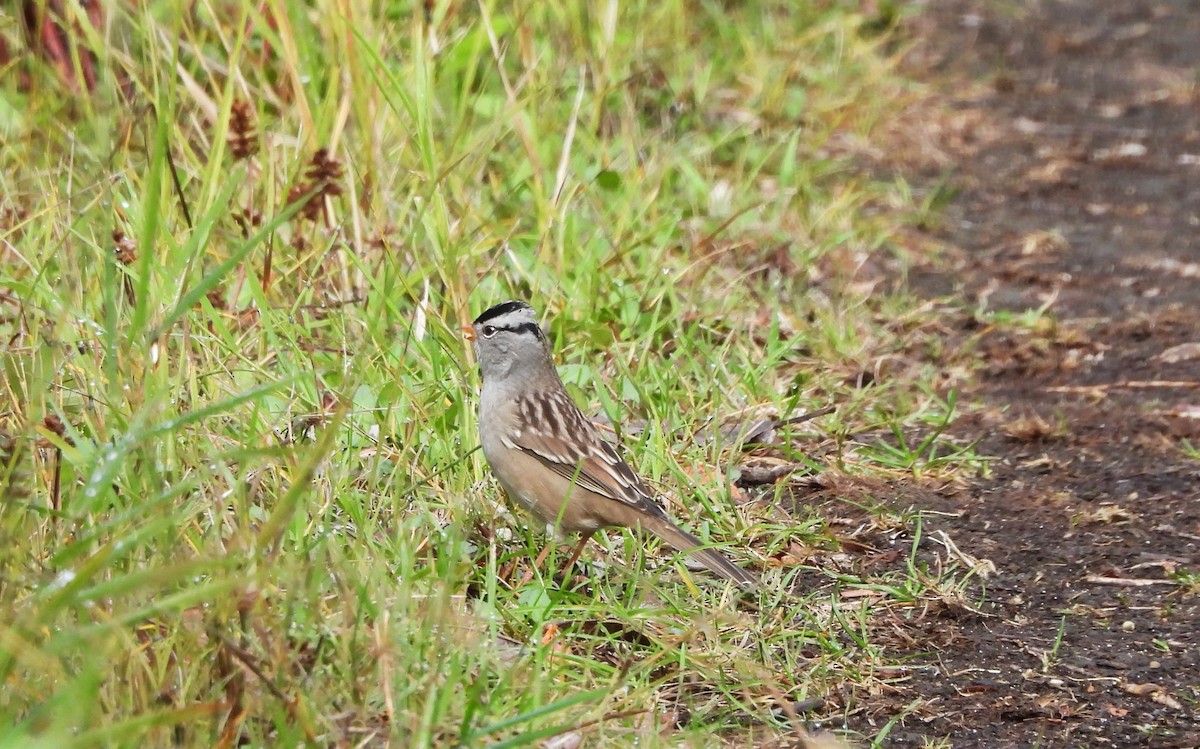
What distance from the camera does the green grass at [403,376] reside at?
3.06 m

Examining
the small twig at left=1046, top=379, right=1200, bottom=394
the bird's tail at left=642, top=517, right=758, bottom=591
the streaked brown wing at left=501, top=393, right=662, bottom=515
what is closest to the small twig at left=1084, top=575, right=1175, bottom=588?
the bird's tail at left=642, top=517, right=758, bottom=591

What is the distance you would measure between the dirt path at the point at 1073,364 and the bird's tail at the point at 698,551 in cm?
50

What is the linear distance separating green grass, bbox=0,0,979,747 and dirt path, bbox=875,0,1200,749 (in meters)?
0.26

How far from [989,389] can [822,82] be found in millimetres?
3067

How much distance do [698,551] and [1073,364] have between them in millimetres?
2489

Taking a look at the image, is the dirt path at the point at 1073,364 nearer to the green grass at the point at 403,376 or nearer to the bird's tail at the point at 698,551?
the green grass at the point at 403,376

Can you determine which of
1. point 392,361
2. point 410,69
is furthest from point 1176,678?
point 410,69

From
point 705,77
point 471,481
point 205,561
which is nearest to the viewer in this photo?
point 205,561

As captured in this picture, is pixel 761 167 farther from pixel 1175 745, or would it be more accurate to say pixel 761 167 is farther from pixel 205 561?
pixel 205 561

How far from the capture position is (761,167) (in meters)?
7.39

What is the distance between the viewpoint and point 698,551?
4199 millimetres

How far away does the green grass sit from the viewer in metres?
3.06

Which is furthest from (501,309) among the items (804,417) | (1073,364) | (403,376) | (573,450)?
(1073,364)

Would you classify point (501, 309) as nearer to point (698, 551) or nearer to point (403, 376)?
point (403, 376)
